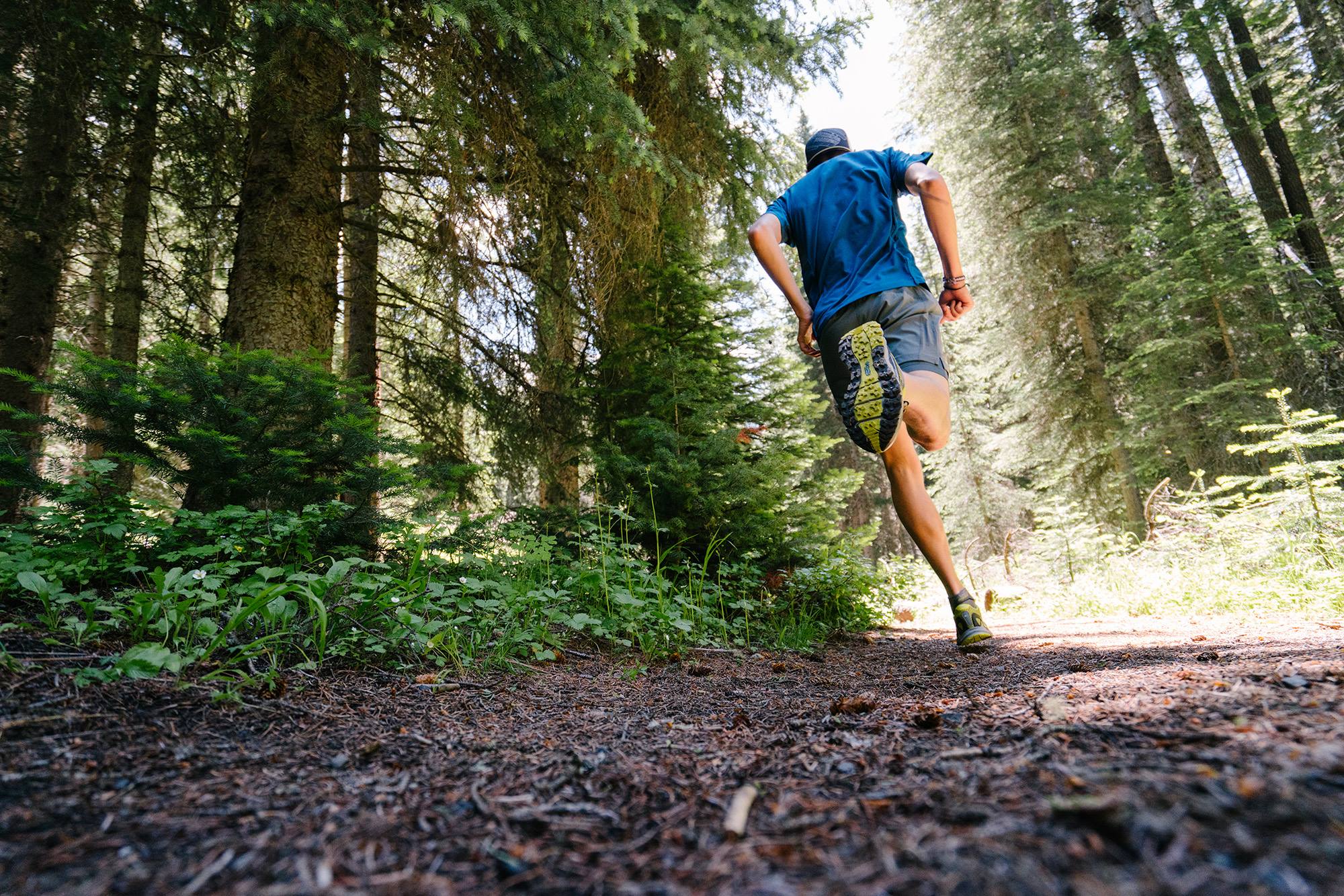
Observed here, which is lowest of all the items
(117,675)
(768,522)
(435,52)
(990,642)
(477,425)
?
(990,642)

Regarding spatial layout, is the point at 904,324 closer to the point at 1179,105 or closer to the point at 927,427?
the point at 927,427

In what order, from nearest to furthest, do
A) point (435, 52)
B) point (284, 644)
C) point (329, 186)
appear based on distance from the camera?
point (284, 644) < point (435, 52) < point (329, 186)

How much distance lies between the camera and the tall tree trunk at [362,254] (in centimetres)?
464

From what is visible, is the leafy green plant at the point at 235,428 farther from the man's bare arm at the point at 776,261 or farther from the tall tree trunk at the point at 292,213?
the man's bare arm at the point at 776,261

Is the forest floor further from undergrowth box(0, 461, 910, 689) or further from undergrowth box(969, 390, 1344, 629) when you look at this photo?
undergrowth box(969, 390, 1344, 629)

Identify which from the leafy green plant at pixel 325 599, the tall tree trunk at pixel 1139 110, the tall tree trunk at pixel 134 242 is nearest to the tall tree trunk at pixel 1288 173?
the tall tree trunk at pixel 1139 110

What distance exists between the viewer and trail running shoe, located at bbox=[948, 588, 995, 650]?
280 centimetres

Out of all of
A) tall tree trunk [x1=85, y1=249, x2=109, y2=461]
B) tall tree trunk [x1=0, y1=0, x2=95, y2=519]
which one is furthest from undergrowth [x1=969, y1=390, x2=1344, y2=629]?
tall tree trunk [x1=85, y1=249, x2=109, y2=461]

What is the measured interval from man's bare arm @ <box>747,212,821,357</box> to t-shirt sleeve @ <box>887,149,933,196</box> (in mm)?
652

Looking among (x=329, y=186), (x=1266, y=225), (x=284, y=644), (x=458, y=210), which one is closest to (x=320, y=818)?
(x=284, y=644)

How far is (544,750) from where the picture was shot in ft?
4.46

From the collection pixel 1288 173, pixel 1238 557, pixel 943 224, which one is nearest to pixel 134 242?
pixel 943 224

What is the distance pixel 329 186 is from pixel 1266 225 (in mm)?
13552

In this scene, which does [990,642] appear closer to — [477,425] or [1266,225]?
[477,425]
